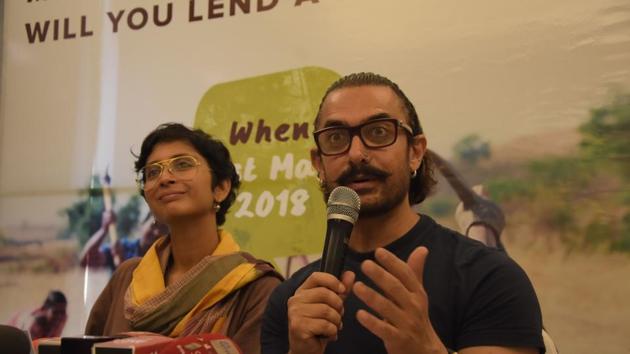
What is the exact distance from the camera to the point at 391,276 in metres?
0.95

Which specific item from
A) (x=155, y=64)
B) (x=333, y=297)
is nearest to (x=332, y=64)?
(x=155, y=64)

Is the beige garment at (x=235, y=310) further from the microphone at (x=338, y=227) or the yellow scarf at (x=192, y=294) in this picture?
the microphone at (x=338, y=227)

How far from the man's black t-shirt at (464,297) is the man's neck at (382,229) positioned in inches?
0.6

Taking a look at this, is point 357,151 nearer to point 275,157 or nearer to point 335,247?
point 335,247

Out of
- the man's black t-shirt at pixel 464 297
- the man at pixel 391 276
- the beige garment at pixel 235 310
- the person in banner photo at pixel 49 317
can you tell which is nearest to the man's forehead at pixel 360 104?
the man at pixel 391 276

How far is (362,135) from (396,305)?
0.40m

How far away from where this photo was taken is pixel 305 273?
1445 mm

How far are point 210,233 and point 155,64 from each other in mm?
986

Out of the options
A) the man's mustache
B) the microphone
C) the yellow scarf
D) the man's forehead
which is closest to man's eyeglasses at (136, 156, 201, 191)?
the yellow scarf

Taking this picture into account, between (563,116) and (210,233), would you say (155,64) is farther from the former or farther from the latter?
(563,116)

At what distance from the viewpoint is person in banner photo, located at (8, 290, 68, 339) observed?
2.62 meters

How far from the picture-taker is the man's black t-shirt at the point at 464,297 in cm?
114

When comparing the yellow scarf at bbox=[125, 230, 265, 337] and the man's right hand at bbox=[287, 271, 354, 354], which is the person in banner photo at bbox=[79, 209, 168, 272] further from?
the man's right hand at bbox=[287, 271, 354, 354]

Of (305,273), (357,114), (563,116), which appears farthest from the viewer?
(563,116)
